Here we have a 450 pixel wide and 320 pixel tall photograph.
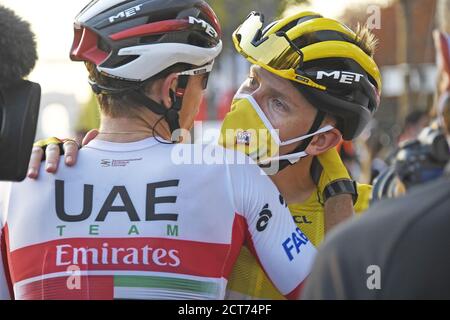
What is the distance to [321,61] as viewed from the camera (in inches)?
158

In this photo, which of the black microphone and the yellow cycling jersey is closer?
the black microphone

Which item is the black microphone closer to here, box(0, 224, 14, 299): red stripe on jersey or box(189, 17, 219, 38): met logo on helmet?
box(0, 224, 14, 299): red stripe on jersey

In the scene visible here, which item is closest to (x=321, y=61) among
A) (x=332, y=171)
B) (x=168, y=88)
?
(x=332, y=171)

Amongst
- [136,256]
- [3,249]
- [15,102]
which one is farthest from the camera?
[3,249]

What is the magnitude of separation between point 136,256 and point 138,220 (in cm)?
12

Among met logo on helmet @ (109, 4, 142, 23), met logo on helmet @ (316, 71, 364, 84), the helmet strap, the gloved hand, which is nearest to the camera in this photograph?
the gloved hand

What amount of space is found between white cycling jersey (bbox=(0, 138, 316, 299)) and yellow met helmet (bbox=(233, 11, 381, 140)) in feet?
2.83

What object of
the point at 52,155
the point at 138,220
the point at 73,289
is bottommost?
the point at 73,289

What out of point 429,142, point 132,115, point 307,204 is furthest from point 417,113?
point 132,115

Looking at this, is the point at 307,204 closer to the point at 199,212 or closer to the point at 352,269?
the point at 199,212

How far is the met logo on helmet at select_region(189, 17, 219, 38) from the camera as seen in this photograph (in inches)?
140

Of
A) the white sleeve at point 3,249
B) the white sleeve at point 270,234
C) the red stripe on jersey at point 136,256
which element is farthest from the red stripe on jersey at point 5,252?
the white sleeve at point 270,234

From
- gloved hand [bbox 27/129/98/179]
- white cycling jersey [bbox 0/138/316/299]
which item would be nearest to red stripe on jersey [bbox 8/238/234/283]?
white cycling jersey [bbox 0/138/316/299]

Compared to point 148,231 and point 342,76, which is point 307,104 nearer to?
point 342,76
